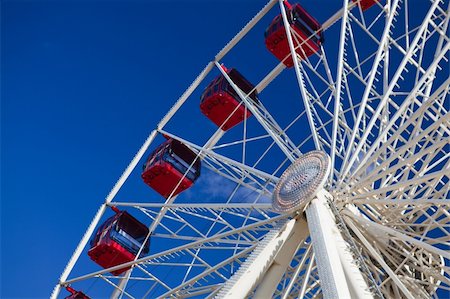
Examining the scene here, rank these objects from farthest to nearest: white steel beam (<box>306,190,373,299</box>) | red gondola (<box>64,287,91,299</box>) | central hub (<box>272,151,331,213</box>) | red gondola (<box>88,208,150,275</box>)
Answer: red gondola (<box>64,287,91,299</box>), red gondola (<box>88,208,150,275</box>), central hub (<box>272,151,331,213</box>), white steel beam (<box>306,190,373,299</box>)

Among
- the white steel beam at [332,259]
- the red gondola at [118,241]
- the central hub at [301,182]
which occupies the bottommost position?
the white steel beam at [332,259]

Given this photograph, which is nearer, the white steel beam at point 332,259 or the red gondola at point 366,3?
the white steel beam at point 332,259

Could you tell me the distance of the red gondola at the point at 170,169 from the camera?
1667 cm

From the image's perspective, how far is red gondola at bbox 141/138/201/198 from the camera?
16.7m

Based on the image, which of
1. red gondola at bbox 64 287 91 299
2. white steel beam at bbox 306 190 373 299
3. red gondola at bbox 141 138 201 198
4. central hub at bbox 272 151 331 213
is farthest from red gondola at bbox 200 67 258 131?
white steel beam at bbox 306 190 373 299

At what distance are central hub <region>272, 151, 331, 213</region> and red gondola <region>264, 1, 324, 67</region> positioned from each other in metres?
5.29

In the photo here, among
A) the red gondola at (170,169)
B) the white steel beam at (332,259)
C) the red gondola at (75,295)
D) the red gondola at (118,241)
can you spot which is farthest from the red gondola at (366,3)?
the red gondola at (75,295)

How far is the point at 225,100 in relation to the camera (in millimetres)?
16812

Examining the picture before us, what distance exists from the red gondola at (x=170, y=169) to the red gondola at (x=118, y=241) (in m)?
1.14

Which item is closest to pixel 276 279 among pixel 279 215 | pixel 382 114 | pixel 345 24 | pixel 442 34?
pixel 279 215

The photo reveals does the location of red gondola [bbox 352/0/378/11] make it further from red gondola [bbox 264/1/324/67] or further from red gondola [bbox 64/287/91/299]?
red gondola [bbox 64/287/91/299]

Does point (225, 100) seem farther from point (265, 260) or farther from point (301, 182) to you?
point (265, 260)

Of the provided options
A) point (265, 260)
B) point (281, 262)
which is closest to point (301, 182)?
point (281, 262)

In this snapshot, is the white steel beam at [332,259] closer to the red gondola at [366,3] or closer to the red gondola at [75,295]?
the red gondola at [366,3]
